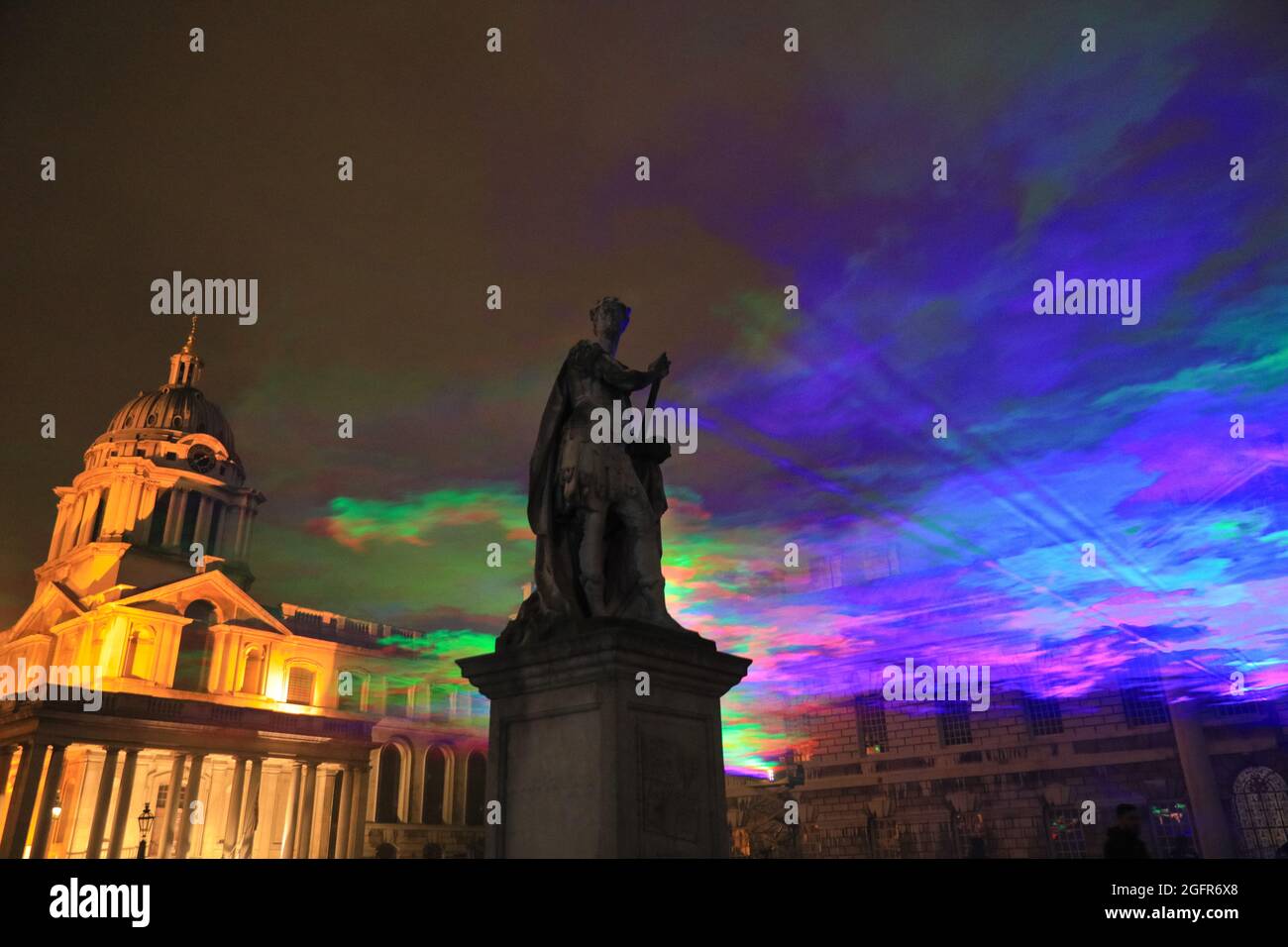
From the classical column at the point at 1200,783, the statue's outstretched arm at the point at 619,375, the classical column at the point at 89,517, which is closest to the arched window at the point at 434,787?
the classical column at the point at 89,517

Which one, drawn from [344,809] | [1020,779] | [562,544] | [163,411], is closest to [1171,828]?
[1020,779]

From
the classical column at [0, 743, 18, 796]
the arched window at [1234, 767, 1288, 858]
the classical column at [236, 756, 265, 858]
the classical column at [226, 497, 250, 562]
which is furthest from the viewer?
the classical column at [226, 497, 250, 562]

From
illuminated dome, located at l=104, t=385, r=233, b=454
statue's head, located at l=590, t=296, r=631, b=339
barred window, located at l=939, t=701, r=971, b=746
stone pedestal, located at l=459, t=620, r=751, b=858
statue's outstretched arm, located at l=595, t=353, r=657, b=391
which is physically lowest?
stone pedestal, located at l=459, t=620, r=751, b=858

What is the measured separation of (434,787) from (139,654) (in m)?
20.1

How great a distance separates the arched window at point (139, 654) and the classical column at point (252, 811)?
36.1 feet

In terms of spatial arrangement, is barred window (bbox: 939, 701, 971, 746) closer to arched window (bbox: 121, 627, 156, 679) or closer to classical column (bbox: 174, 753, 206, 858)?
classical column (bbox: 174, 753, 206, 858)

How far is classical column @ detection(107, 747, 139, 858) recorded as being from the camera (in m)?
42.8

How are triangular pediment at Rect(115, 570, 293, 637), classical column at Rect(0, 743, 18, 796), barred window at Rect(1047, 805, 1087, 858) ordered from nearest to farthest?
classical column at Rect(0, 743, 18, 796)
triangular pediment at Rect(115, 570, 293, 637)
barred window at Rect(1047, 805, 1087, 858)

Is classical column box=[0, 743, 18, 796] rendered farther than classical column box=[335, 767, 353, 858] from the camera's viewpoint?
No

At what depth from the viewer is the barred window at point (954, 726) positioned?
64.3 metres

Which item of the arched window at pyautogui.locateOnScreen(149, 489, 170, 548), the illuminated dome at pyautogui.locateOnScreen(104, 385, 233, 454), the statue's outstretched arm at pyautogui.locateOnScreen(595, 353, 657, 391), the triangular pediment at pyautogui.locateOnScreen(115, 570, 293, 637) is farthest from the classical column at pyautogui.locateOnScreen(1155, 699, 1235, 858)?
the illuminated dome at pyautogui.locateOnScreen(104, 385, 233, 454)

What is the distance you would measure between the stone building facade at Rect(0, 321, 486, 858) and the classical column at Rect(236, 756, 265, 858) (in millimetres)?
104

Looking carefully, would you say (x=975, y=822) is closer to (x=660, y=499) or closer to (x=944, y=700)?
(x=944, y=700)
